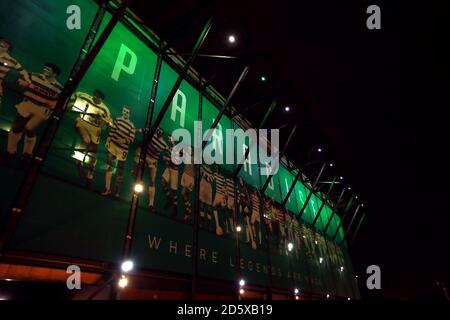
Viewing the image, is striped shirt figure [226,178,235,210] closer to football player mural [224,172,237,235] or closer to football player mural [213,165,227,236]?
football player mural [224,172,237,235]

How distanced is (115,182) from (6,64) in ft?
9.70

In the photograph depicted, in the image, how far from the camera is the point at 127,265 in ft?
17.7

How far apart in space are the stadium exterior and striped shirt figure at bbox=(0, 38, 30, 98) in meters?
0.04

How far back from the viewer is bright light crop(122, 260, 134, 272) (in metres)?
5.31

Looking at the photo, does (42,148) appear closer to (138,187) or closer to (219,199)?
(138,187)

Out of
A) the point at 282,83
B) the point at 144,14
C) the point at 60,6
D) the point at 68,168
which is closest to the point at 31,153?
the point at 68,168

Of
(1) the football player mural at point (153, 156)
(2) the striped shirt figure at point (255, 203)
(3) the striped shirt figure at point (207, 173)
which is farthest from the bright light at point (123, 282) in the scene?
(2) the striped shirt figure at point (255, 203)

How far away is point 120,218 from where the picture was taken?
5621mm

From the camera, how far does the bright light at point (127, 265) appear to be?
5.31 metres

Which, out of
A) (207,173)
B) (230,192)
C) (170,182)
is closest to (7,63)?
(170,182)

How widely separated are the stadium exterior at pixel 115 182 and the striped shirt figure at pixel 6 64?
0.04 m

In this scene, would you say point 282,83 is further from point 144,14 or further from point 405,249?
point 405,249

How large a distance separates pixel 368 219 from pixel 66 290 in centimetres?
2429

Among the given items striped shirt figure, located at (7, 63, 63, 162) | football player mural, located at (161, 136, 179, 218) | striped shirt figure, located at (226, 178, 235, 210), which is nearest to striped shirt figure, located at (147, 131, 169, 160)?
football player mural, located at (161, 136, 179, 218)
